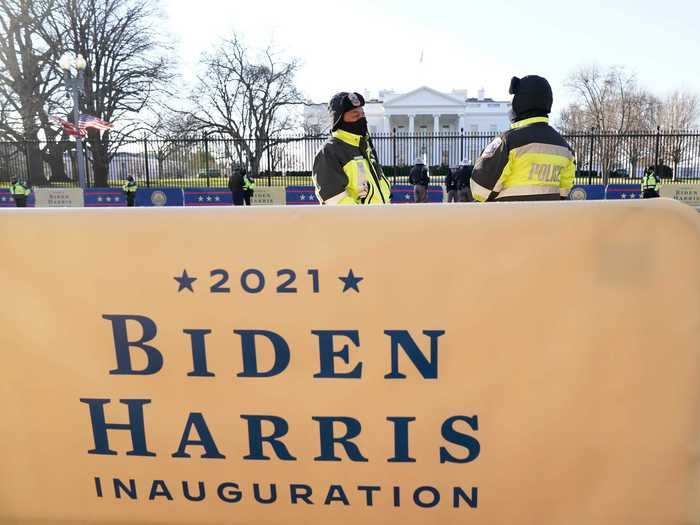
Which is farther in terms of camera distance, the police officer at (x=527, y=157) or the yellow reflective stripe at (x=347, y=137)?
the yellow reflective stripe at (x=347, y=137)

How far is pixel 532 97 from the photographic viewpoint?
314 cm

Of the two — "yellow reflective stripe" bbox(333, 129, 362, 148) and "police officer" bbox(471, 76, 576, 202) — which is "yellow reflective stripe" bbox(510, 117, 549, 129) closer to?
"police officer" bbox(471, 76, 576, 202)

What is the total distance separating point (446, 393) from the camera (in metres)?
1.11

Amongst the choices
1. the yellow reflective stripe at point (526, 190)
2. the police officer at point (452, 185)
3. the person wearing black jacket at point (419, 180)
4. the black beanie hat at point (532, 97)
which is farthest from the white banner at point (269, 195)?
the yellow reflective stripe at point (526, 190)

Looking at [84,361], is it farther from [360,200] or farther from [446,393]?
[360,200]

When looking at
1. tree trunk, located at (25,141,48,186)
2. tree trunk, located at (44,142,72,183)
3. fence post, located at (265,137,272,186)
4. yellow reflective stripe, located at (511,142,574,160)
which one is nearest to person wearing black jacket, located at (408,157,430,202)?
fence post, located at (265,137,272,186)

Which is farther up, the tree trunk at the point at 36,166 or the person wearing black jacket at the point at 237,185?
the tree trunk at the point at 36,166

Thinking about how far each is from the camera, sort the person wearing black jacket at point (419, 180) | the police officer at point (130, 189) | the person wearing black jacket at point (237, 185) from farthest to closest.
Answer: the police officer at point (130, 189) < the person wearing black jacket at point (237, 185) < the person wearing black jacket at point (419, 180)

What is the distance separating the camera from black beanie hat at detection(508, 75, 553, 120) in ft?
10.3

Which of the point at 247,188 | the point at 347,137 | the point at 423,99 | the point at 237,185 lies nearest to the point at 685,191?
the point at 247,188

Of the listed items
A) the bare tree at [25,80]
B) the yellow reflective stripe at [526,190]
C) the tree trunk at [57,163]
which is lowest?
the yellow reflective stripe at [526,190]

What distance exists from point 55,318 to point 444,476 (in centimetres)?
94

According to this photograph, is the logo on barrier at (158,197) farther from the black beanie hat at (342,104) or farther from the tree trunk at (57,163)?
the black beanie hat at (342,104)

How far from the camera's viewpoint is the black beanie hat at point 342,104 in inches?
123
